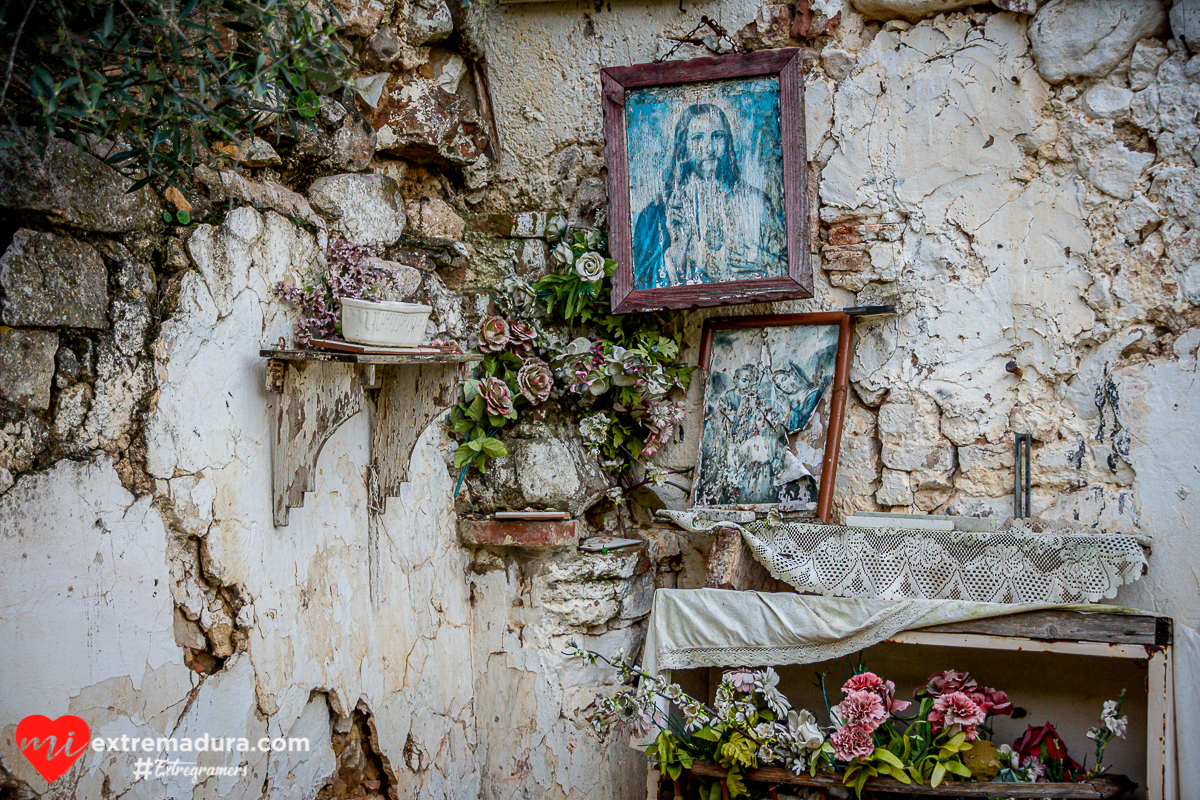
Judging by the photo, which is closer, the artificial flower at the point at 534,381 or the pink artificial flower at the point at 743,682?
the pink artificial flower at the point at 743,682

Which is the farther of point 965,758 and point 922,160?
point 922,160

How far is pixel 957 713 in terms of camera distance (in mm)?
2188

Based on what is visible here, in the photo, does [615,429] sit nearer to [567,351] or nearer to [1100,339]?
[567,351]

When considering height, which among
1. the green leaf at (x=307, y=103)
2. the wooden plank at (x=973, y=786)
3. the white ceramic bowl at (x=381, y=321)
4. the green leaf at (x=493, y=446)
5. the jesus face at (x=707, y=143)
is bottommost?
the wooden plank at (x=973, y=786)

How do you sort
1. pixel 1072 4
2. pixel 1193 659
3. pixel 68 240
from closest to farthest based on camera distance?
pixel 68 240 < pixel 1193 659 < pixel 1072 4

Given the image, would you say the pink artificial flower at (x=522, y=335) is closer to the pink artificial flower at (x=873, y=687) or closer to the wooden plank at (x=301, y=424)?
the wooden plank at (x=301, y=424)

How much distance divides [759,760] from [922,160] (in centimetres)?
184

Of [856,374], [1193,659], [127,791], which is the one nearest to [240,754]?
[127,791]

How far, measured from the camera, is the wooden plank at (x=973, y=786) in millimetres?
2045

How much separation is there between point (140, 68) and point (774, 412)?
6.31ft

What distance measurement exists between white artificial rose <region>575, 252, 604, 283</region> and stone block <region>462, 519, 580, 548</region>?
78cm

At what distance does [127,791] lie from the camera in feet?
5.97

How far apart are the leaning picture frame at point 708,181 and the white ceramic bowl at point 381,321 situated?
27.0 inches

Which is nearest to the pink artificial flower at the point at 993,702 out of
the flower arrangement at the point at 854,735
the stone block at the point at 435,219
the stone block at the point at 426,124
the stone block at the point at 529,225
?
the flower arrangement at the point at 854,735
